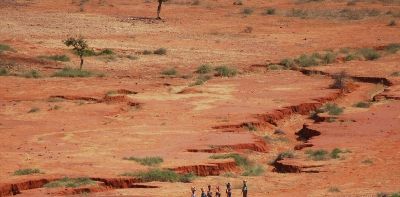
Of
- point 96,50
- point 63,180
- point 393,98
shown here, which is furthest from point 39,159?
point 96,50

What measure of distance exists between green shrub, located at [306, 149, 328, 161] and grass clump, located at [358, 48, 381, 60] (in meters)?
21.9

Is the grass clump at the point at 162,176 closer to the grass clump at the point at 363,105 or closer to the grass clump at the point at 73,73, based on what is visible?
the grass clump at the point at 363,105

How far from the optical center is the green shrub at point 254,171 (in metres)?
21.5

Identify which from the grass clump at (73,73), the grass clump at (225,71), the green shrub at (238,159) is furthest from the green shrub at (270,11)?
the green shrub at (238,159)

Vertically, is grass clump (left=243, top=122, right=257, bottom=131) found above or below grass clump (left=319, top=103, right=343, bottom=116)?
below

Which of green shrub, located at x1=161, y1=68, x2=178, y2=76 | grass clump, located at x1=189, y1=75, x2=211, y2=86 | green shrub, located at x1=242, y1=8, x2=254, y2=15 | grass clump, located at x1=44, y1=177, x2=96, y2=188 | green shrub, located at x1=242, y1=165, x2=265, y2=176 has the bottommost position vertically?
green shrub, located at x1=161, y1=68, x2=178, y2=76

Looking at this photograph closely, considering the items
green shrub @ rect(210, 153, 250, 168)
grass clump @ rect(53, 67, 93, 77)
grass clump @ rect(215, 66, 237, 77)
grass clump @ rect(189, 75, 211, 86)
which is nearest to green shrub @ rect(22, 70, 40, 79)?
grass clump @ rect(53, 67, 93, 77)

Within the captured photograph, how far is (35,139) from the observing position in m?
24.9

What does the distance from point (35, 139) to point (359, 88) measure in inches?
577

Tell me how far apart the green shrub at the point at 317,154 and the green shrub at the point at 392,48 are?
24.2 m

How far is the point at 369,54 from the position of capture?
44562mm

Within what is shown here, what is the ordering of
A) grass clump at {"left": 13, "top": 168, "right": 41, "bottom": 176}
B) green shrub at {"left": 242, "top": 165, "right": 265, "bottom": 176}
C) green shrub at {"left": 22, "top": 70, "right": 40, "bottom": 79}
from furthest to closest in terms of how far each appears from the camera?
green shrub at {"left": 22, "top": 70, "right": 40, "bottom": 79}, green shrub at {"left": 242, "top": 165, "right": 265, "bottom": 176}, grass clump at {"left": 13, "top": 168, "right": 41, "bottom": 176}

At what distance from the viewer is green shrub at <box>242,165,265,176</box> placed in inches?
845

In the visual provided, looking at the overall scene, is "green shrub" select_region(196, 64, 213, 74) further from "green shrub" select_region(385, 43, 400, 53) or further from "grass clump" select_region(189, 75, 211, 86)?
"green shrub" select_region(385, 43, 400, 53)
